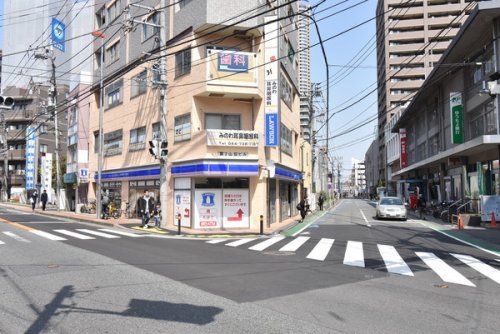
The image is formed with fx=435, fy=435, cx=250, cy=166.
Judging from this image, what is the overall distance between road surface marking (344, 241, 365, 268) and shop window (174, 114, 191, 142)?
10.5 meters

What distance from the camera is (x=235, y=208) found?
2169 centimetres

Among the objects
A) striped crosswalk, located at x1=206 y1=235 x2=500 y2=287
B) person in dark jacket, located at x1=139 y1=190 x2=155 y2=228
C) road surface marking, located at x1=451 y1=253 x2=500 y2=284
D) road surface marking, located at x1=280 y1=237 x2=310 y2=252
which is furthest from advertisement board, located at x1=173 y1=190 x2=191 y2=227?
road surface marking, located at x1=451 y1=253 x2=500 y2=284

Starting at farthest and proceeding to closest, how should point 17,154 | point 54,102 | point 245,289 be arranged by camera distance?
1. point 17,154
2. point 54,102
3. point 245,289

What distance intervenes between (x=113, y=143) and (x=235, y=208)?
13.4m

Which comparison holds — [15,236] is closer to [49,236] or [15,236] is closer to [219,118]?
[49,236]

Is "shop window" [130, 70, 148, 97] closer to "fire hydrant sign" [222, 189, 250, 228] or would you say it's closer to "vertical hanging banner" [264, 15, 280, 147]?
"vertical hanging banner" [264, 15, 280, 147]

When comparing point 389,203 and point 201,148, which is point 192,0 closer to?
point 201,148

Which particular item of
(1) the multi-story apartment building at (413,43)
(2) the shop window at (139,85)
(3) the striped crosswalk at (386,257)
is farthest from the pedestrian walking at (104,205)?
(1) the multi-story apartment building at (413,43)

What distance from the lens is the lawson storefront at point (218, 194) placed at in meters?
21.0

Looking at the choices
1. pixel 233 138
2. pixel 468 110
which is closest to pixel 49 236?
pixel 233 138

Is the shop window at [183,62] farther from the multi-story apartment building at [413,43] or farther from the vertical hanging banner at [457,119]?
the multi-story apartment building at [413,43]

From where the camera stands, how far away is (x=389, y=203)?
28906mm

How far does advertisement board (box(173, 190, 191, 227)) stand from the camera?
21.6 metres

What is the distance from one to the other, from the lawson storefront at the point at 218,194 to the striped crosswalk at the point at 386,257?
5.06 m
